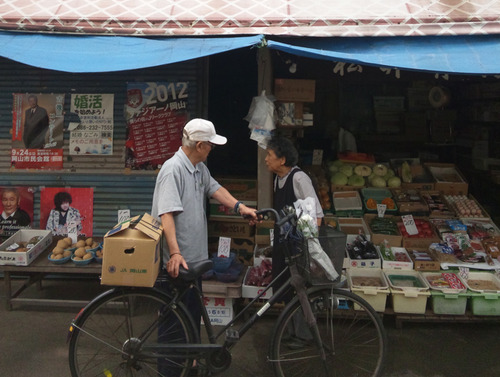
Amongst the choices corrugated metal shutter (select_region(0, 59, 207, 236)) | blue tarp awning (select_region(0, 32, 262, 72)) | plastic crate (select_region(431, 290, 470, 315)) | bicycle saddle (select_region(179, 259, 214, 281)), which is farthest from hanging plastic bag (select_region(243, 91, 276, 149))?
plastic crate (select_region(431, 290, 470, 315))

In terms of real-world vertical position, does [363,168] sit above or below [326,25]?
below

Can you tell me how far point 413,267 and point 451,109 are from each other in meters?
5.00

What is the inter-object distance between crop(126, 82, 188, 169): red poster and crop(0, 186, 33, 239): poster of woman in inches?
53.9

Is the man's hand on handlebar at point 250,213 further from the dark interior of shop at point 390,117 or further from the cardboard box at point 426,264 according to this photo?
the dark interior of shop at point 390,117

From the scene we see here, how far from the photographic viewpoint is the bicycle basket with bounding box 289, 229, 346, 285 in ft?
10.7

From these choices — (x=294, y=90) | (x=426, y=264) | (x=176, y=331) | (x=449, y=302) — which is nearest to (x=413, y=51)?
(x=294, y=90)

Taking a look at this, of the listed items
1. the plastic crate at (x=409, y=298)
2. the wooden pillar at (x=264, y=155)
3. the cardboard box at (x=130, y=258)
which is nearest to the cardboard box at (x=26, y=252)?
the cardboard box at (x=130, y=258)

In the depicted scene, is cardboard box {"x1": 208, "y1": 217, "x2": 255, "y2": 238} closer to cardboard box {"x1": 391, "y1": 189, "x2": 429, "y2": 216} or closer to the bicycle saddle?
cardboard box {"x1": 391, "y1": 189, "x2": 429, "y2": 216}

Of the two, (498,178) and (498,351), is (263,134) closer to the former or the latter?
(498,351)

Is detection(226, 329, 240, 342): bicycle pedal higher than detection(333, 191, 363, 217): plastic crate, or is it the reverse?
detection(333, 191, 363, 217): plastic crate

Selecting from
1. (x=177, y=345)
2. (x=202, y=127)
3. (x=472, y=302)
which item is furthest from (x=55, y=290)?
(x=472, y=302)

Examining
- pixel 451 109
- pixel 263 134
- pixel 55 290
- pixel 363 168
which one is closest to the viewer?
pixel 263 134

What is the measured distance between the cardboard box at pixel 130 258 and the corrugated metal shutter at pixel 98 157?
2495 millimetres

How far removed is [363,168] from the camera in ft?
22.6
